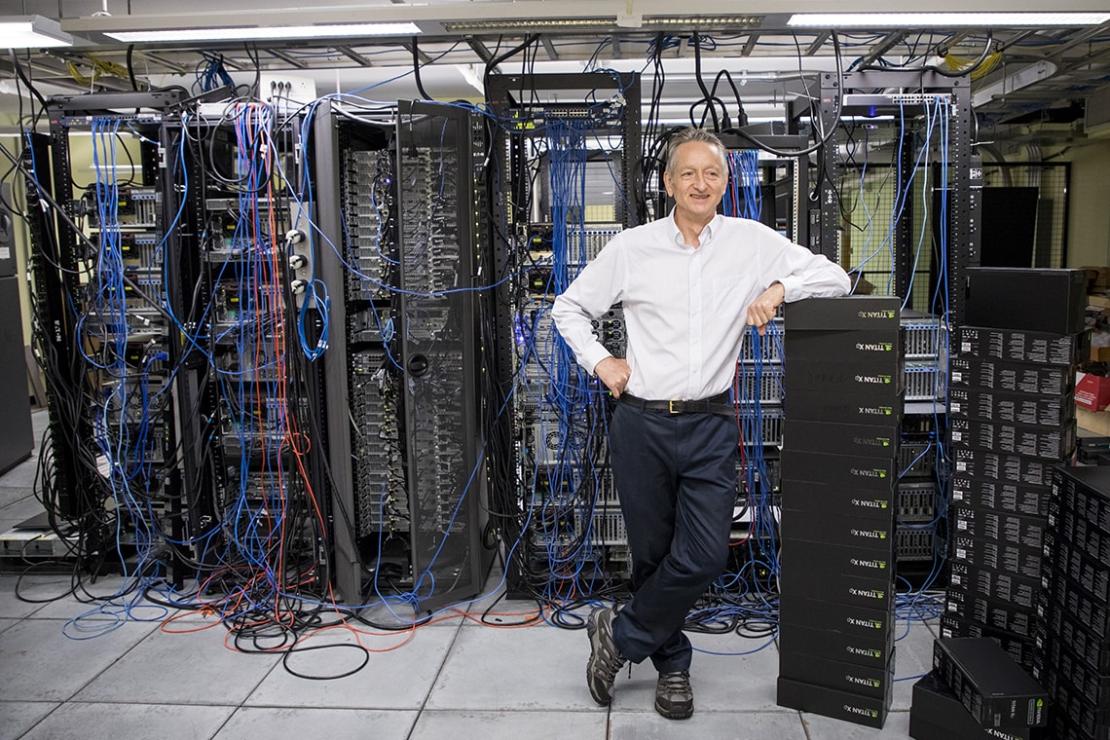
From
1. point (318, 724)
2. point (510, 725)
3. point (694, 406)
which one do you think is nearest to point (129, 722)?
point (318, 724)

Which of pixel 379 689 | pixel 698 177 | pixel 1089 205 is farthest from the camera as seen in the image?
pixel 1089 205

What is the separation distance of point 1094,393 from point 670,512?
5560 mm

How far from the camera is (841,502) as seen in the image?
2.55 meters

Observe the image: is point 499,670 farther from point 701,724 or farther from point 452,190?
point 452,190

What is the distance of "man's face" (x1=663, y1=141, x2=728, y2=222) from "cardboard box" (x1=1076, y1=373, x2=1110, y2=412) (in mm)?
5356

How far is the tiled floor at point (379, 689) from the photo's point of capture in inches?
102

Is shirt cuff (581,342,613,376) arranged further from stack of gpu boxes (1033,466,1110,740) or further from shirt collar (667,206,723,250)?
stack of gpu boxes (1033,466,1110,740)

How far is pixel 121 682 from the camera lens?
9.63ft

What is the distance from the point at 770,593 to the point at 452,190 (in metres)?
2.25

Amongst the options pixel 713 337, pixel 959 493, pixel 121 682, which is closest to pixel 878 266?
pixel 959 493

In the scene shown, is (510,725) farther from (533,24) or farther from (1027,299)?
(533,24)

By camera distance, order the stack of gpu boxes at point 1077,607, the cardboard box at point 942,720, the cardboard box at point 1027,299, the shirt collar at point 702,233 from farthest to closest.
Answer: the cardboard box at point 1027,299 → the shirt collar at point 702,233 → the cardboard box at point 942,720 → the stack of gpu boxes at point 1077,607

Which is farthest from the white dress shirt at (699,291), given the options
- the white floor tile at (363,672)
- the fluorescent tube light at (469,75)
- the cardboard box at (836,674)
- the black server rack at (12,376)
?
the black server rack at (12,376)

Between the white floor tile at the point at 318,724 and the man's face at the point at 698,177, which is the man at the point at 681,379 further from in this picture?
the white floor tile at the point at 318,724
